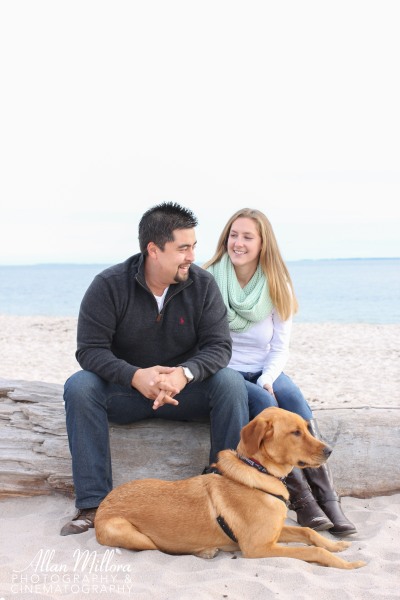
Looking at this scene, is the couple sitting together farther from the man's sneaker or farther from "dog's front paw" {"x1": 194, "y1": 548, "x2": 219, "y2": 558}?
"dog's front paw" {"x1": 194, "y1": 548, "x2": 219, "y2": 558}

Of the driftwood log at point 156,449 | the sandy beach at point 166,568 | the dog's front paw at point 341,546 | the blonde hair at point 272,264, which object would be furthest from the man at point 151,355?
the dog's front paw at point 341,546

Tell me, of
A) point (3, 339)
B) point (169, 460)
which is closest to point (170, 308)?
point (169, 460)

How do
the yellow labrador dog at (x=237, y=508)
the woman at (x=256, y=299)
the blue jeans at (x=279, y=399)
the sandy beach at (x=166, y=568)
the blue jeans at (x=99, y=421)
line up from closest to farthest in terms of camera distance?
the sandy beach at (x=166, y=568)
the yellow labrador dog at (x=237, y=508)
the blue jeans at (x=99, y=421)
the blue jeans at (x=279, y=399)
the woman at (x=256, y=299)

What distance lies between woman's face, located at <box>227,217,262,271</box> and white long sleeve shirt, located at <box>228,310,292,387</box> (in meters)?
0.55

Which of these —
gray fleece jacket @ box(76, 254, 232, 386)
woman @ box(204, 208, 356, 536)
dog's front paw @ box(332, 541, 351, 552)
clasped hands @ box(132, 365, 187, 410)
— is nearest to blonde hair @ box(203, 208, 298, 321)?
woman @ box(204, 208, 356, 536)

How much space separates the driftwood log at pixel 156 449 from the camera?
5191mm

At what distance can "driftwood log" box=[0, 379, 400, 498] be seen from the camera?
519 cm

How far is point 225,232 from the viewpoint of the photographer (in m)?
5.80

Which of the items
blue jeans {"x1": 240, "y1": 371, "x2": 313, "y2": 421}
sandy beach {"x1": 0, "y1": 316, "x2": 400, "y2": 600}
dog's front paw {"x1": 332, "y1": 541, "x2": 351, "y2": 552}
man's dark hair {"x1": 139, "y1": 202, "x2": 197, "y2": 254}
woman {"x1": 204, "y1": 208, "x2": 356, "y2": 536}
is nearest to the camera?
sandy beach {"x1": 0, "y1": 316, "x2": 400, "y2": 600}

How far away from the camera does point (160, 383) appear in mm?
4535

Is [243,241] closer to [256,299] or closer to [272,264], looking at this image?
[272,264]

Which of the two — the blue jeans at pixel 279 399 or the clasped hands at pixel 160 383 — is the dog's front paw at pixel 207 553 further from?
the blue jeans at pixel 279 399

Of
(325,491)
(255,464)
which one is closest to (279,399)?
(325,491)

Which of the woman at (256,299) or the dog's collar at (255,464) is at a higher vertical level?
the woman at (256,299)
